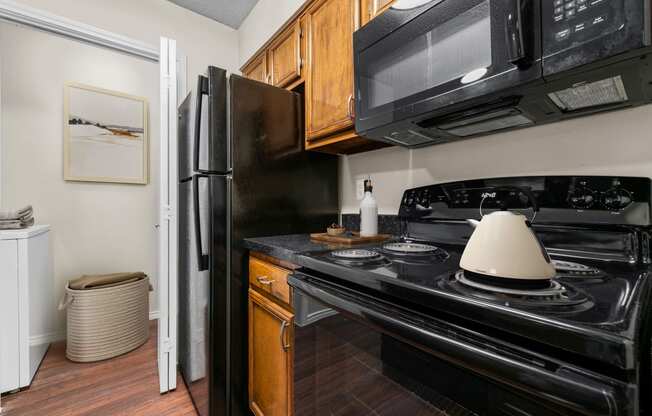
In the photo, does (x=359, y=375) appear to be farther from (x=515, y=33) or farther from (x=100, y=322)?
(x=100, y=322)

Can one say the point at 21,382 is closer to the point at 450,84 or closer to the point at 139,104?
the point at 139,104

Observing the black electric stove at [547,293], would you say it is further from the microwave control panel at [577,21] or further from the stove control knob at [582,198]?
the microwave control panel at [577,21]

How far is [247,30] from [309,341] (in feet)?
9.16

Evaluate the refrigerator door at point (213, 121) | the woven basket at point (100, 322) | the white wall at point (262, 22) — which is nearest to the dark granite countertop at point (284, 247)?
the refrigerator door at point (213, 121)

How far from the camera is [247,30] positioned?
2.64 meters

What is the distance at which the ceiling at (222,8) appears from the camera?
2447 mm

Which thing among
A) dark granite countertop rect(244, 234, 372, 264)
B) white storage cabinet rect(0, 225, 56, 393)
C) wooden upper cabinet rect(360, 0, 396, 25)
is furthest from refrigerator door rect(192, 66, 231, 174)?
white storage cabinet rect(0, 225, 56, 393)

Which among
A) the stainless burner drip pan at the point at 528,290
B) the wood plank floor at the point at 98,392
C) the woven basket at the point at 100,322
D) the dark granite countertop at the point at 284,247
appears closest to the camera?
the stainless burner drip pan at the point at 528,290

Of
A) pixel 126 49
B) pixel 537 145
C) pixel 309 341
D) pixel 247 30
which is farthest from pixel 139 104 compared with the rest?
pixel 537 145

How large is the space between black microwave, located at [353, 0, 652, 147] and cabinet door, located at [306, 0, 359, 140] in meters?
0.16

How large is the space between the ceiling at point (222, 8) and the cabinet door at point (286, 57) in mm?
903

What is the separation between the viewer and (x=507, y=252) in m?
0.57

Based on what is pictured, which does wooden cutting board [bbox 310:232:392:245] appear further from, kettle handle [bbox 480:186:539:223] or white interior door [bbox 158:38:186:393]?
white interior door [bbox 158:38:186:393]

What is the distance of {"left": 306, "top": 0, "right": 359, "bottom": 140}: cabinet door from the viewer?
1324mm
